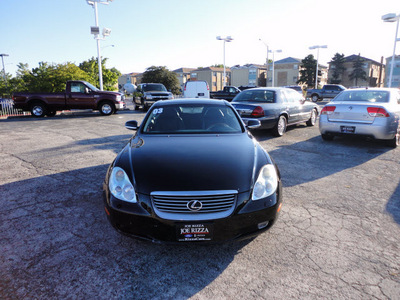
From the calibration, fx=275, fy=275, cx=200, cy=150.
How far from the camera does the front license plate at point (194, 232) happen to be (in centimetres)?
234

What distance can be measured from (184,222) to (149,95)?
16726mm

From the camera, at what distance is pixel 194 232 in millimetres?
2359

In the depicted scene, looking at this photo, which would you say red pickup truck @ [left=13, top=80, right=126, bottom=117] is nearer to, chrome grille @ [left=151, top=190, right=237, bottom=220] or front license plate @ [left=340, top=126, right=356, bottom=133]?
front license plate @ [left=340, top=126, right=356, bottom=133]

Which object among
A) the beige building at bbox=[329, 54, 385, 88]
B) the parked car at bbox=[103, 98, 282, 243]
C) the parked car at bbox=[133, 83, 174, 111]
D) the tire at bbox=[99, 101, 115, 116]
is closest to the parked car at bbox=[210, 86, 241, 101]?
the parked car at bbox=[133, 83, 174, 111]

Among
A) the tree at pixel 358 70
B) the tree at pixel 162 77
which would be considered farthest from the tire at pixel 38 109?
the tree at pixel 358 70

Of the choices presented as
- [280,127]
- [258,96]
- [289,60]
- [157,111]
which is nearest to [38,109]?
[258,96]

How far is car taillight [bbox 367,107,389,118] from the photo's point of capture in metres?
6.78

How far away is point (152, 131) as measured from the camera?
12.9ft

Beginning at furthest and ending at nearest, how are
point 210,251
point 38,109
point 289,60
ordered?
point 289,60, point 38,109, point 210,251

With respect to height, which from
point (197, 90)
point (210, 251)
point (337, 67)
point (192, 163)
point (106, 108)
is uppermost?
point (337, 67)

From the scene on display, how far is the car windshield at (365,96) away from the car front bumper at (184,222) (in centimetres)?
662

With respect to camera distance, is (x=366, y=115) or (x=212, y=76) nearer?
(x=366, y=115)

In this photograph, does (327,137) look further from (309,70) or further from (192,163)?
(309,70)

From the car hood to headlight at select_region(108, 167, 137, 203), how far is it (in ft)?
0.27
